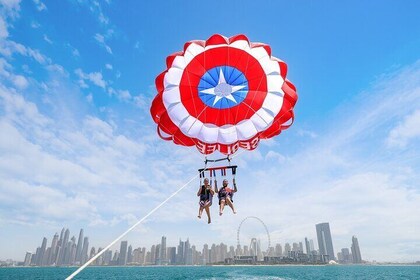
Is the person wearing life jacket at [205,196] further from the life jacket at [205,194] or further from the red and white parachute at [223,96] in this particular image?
the red and white parachute at [223,96]

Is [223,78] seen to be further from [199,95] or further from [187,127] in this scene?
[187,127]

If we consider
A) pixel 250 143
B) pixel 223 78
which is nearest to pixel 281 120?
pixel 250 143

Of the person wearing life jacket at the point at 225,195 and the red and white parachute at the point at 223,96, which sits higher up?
the red and white parachute at the point at 223,96

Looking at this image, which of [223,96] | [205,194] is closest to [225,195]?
[205,194]

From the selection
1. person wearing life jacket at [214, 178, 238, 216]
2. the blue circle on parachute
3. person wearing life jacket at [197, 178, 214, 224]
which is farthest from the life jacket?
the blue circle on parachute

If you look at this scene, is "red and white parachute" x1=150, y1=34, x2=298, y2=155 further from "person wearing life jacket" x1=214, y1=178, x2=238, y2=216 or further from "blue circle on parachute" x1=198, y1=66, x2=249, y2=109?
"person wearing life jacket" x1=214, y1=178, x2=238, y2=216

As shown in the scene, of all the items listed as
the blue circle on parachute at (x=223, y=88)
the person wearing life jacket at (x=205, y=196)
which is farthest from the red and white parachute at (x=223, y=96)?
the person wearing life jacket at (x=205, y=196)

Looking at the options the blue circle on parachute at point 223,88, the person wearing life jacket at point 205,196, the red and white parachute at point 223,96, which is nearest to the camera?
the person wearing life jacket at point 205,196

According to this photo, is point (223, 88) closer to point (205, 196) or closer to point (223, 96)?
point (223, 96)
